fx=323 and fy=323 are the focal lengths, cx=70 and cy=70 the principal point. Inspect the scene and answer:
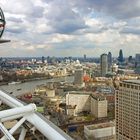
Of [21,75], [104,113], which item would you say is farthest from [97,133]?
[21,75]

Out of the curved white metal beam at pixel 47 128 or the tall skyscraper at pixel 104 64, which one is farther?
the tall skyscraper at pixel 104 64

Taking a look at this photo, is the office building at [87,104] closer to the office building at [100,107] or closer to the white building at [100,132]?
the office building at [100,107]

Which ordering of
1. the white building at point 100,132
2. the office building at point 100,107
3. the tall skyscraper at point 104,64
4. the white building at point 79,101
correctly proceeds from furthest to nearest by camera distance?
1. the tall skyscraper at point 104,64
2. the white building at point 79,101
3. the office building at point 100,107
4. the white building at point 100,132

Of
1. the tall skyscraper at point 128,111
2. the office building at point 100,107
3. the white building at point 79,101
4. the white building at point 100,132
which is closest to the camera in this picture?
the tall skyscraper at point 128,111

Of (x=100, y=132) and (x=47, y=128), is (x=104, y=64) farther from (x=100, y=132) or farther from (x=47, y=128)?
(x=47, y=128)

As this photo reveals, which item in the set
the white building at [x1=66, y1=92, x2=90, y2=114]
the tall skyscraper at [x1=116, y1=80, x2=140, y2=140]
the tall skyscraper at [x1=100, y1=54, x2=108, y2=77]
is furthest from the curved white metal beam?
the tall skyscraper at [x1=100, y1=54, x2=108, y2=77]

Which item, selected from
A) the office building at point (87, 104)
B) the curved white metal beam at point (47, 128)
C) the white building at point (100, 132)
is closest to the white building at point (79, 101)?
the office building at point (87, 104)

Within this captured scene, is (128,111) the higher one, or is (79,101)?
(128,111)

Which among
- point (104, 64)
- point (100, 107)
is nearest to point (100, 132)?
point (100, 107)
